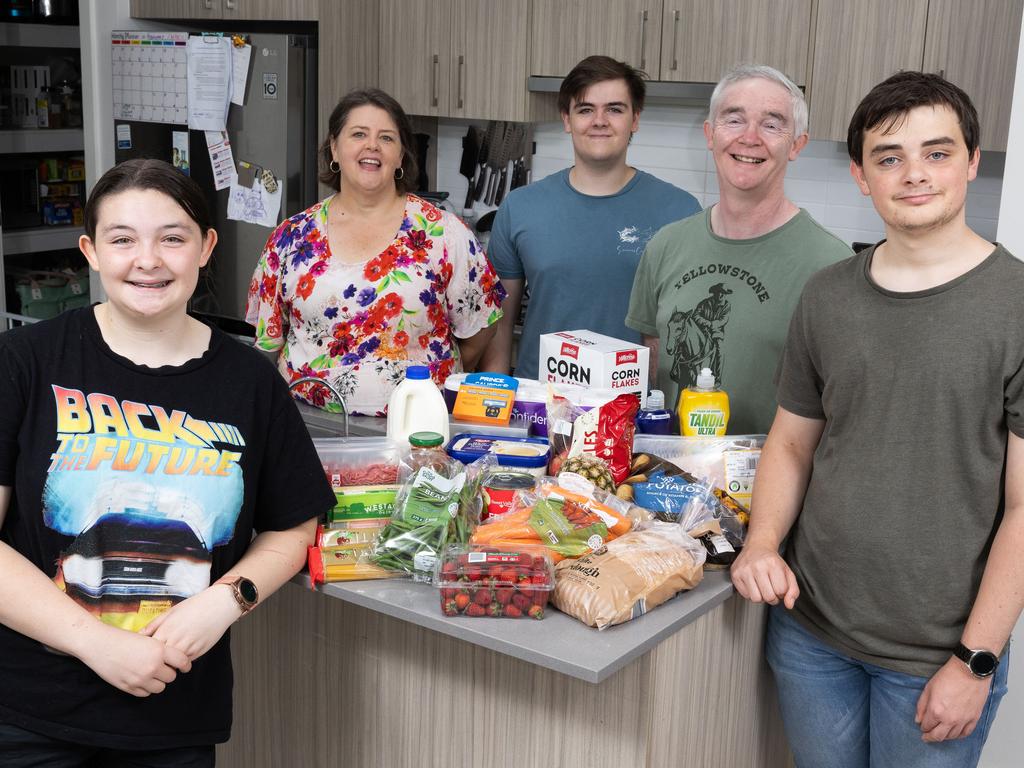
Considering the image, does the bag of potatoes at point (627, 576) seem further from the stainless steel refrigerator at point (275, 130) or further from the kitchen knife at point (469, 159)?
the kitchen knife at point (469, 159)

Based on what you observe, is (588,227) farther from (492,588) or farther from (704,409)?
(492,588)

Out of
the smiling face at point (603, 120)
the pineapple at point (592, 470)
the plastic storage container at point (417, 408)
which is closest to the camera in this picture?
the pineapple at point (592, 470)

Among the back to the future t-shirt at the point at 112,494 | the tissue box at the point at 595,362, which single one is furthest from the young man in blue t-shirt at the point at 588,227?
the back to the future t-shirt at the point at 112,494

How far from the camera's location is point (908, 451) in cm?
145

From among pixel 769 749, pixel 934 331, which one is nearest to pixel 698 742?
pixel 769 749

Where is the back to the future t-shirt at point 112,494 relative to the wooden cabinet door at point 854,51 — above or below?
below

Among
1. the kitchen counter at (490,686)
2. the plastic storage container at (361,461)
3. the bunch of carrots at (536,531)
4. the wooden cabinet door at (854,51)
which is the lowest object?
the kitchen counter at (490,686)

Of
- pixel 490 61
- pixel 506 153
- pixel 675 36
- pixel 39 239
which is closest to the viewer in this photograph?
pixel 675 36

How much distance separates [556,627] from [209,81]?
3131mm

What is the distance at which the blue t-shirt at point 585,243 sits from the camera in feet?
9.12

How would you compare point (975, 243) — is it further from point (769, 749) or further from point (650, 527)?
point (769, 749)

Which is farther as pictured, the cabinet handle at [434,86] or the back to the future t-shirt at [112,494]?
the cabinet handle at [434,86]

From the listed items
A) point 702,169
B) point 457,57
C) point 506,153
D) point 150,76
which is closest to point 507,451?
point 702,169

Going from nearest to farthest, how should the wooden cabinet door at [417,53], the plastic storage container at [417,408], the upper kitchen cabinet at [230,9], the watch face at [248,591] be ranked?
the watch face at [248,591]
the plastic storage container at [417,408]
the wooden cabinet door at [417,53]
the upper kitchen cabinet at [230,9]
